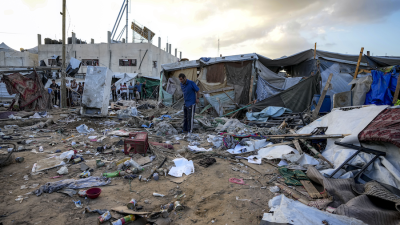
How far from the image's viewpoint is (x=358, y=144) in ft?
10.3

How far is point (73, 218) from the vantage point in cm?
203

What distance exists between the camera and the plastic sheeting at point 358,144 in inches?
100

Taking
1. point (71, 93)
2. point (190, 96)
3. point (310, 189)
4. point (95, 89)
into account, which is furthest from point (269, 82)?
point (71, 93)

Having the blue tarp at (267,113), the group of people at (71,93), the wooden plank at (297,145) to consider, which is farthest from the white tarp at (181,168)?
the group of people at (71,93)

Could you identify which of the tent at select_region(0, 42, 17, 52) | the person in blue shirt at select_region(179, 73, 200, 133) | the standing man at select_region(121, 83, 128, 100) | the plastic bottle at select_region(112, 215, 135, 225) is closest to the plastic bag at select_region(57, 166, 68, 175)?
the plastic bottle at select_region(112, 215, 135, 225)

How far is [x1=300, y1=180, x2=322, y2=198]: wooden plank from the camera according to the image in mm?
2464

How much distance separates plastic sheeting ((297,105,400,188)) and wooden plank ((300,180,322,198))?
719mm

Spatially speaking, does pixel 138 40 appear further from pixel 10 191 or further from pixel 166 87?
pixel 10 191

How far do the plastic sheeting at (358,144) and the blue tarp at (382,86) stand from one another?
96.7 inches

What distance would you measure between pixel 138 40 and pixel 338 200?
25.7 m

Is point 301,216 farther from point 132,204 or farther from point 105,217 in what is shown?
point 105,217

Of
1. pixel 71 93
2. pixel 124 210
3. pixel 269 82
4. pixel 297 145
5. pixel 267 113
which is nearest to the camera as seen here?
pixel 124 210

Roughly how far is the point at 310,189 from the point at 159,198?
1.95 meters

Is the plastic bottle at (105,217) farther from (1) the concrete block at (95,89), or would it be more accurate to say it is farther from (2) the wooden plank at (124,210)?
(1) the concrete block at (95,89)
